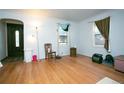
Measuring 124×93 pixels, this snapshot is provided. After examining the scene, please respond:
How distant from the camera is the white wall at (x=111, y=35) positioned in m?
4.28

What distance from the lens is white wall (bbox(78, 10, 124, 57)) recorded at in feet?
14.0

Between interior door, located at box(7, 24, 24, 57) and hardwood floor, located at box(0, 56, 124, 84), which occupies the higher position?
interior door, located at box(7, 24, 24, 57)

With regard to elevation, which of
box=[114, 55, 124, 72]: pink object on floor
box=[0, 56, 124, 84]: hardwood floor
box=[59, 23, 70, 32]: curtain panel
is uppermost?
box=[59, 23, 70, 32]: curtain panel

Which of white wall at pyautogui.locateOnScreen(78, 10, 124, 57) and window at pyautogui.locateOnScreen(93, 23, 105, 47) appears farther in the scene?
window at pyautogui.locateOnScreen(93, 23, 105, 47)

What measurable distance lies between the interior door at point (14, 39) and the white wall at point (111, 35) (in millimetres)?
4236

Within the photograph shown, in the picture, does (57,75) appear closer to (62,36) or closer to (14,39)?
(62,36)

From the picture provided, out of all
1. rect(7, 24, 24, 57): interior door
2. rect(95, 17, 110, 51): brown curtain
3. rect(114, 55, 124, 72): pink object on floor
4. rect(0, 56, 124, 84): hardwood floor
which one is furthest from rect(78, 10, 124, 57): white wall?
rect(7, 24, 24, 57): interior door

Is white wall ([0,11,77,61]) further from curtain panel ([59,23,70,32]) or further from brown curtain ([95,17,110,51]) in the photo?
brown curtain ([95,17,110,51])

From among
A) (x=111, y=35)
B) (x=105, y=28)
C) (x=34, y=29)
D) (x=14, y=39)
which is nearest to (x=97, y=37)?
(x=105, y=28)

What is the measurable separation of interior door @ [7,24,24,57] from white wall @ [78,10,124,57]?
13.9 ft

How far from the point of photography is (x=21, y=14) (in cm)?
525

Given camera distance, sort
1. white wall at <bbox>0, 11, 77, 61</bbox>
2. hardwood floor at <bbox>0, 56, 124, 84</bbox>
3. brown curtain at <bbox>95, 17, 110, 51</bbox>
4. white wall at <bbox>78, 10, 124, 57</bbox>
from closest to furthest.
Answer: hardwood floor at <bbox>0, 56, 124, 84</bbox>
white wall at <bbox>78, 10, 124, 57</bbox>
brown curtain at <bbox>95, 17, 110, 51</bbox>
white wall at <bbox>0, 11, 77, 61</bbox>
